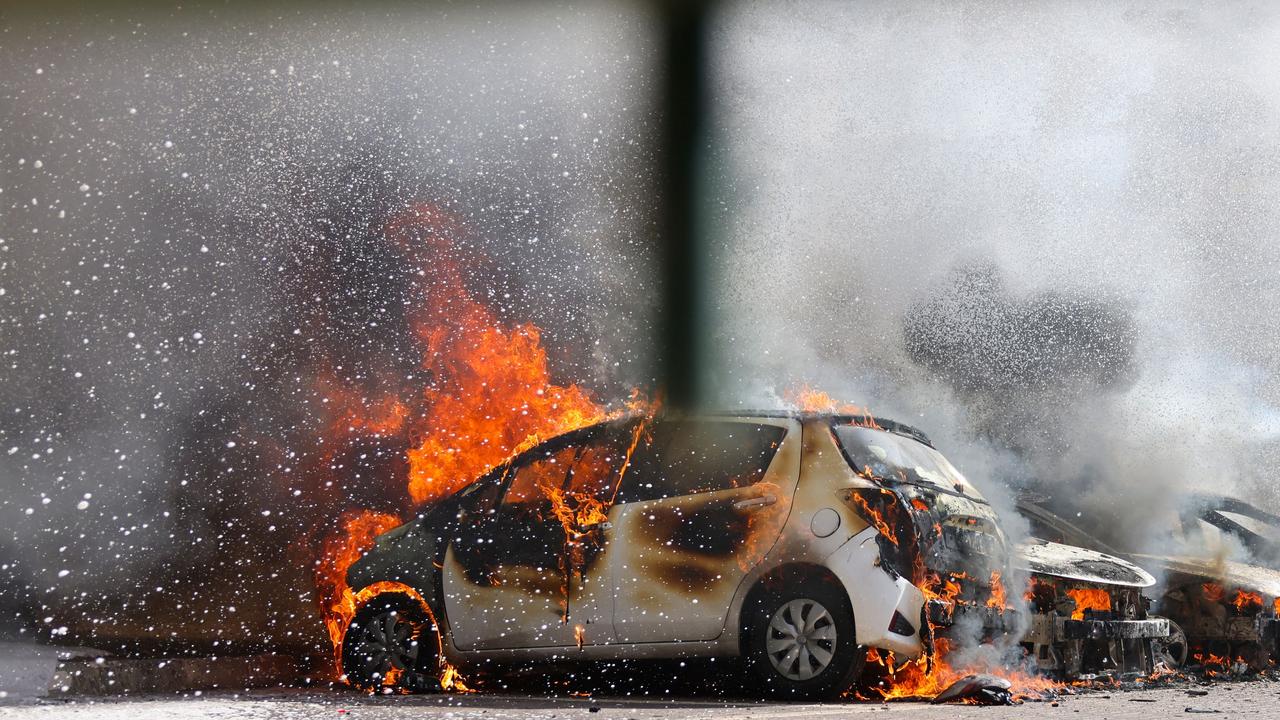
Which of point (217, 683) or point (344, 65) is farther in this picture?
point (344, 65)

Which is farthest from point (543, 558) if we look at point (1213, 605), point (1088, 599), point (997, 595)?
point (1213, 605)

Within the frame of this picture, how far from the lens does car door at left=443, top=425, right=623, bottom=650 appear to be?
5969mm

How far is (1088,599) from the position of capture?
633cm

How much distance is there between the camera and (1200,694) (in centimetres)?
645

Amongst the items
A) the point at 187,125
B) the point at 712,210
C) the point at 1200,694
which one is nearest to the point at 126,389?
the point at 187,125

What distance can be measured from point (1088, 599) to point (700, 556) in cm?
237

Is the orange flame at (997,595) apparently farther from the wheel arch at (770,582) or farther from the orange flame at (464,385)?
the orange flame at (464,385)

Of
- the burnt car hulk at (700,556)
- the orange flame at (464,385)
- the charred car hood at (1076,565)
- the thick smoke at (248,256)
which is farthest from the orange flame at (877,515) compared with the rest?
the thick smoke at (248,256)

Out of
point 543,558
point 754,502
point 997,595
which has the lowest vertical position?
point 997,595

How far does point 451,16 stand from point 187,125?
2680 millimetres

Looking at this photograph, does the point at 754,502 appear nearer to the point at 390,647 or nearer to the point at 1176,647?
the point at 390,647

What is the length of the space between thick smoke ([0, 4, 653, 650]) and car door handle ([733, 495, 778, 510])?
4.73 metres

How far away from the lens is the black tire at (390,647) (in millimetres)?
6301

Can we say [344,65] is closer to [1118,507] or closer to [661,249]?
[661,249]
